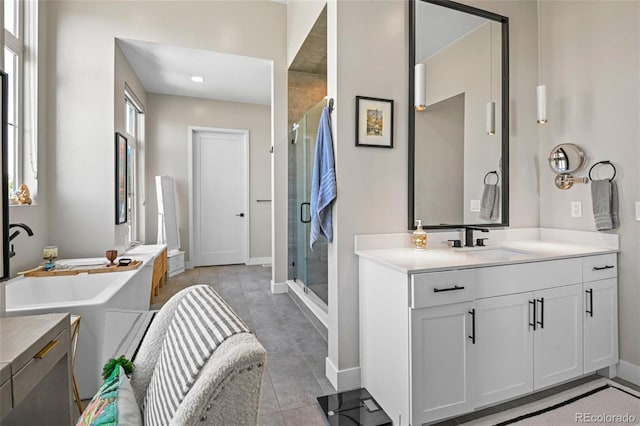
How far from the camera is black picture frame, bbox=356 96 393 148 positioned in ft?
6.76

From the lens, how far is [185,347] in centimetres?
88

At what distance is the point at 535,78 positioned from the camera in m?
2.59

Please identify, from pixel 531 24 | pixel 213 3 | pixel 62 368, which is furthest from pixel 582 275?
pixel 213 3

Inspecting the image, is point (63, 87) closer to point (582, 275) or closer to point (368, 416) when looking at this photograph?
point (368, 416)

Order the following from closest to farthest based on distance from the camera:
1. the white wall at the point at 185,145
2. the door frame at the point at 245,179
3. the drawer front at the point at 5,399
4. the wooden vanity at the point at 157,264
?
the drawer front at the point at 5,399
the wooden vanity at the point at 157,264
the white wall at the point at 185,145
the door frame at the point at 245,179

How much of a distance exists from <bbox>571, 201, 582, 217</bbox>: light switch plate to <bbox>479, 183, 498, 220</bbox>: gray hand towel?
1.72 feet

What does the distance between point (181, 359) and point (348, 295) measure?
1309mm

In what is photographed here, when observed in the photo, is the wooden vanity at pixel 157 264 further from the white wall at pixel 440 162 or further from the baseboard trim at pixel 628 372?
the baseboard trim at pixel 628 372

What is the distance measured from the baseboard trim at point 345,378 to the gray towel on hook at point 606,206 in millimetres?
1825

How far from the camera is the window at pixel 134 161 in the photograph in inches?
177

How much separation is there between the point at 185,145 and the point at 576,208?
5.23 metres

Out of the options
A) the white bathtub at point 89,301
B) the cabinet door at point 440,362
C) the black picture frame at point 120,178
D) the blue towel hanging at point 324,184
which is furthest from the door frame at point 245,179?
the cabinet door at point 440,362

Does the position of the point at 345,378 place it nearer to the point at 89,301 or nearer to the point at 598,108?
the point at 89,301

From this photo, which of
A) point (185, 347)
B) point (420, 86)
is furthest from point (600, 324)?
point (185, 347)
